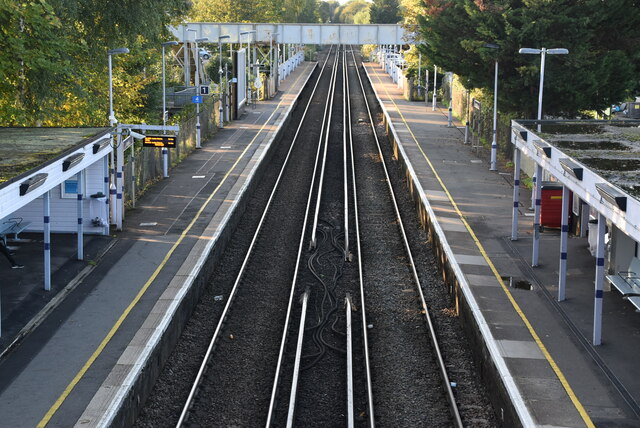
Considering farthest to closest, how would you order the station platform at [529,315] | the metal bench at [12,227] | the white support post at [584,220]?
the white support post at [584,220]
the metal bench at [12,227]
the station platform at [529,315]

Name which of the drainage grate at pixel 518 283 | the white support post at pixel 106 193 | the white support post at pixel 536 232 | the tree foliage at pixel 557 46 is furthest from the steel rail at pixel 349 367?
the tree foliage at pixel 557 46

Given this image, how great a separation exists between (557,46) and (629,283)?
693 inches

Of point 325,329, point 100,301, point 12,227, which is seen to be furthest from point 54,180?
point 325,329

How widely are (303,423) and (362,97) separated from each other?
53.1 metres

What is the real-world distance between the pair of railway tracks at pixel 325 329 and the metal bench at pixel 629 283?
151 inches

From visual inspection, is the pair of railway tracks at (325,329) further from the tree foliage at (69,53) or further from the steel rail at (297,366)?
the tree foliage at (69,53)

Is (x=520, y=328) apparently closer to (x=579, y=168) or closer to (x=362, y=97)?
(x=579, y=168)

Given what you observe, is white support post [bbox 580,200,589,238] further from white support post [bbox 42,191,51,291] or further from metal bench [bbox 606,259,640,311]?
white support post [bbox 42,191,51,291]

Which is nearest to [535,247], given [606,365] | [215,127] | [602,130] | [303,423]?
[602,130]

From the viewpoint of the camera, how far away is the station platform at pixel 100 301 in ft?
44.6

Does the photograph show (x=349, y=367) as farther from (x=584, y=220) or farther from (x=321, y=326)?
(x=584, y=220)

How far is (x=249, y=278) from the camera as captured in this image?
21.7 metres

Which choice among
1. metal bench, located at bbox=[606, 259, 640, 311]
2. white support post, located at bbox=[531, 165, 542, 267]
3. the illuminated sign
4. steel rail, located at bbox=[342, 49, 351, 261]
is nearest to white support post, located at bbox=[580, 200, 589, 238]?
white support post, located at bbox=[531, 165, 542, 267]

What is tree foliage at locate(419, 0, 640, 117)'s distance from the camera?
3269 cm
